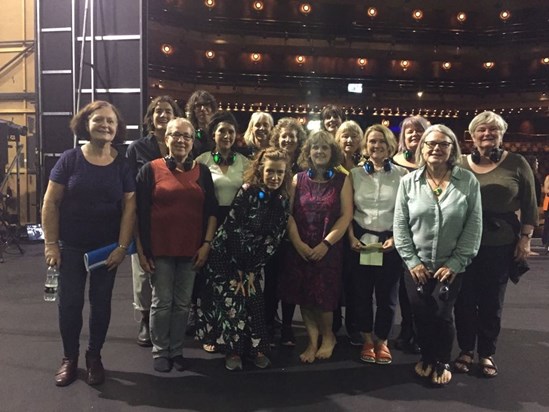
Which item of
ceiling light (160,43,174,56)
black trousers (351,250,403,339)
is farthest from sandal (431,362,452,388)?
ceiling light (160,43,174,56)

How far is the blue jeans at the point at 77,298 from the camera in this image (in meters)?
2.35

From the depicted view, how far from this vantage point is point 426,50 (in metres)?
14.3

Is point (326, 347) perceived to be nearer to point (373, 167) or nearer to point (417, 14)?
point (373, 167)

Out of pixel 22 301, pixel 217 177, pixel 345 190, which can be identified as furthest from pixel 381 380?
pixel 22 301

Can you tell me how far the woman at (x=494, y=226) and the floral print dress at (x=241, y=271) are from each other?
112cm

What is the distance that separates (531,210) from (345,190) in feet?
3.41

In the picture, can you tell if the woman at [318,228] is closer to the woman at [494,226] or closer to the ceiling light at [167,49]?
the woman at [494,226]

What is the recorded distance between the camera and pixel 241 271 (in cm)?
263

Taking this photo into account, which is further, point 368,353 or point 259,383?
point 368,353

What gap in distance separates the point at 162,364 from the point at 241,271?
694 millimetres

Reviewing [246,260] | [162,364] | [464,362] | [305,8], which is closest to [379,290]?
[464,362]

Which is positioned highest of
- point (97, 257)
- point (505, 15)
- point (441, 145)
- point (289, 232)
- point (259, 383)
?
point (505, 15)

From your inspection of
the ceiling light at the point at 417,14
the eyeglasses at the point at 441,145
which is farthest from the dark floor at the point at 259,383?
the ceiling light at the point at 417,14

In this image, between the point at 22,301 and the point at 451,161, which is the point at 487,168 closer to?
the point at 451,161
